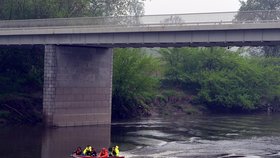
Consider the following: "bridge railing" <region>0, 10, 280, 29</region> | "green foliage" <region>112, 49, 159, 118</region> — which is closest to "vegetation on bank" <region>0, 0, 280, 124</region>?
"green foliage" <region>112, 49, 159, 118</region>

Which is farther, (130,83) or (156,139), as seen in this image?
(130,83)

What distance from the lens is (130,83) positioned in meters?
75.6

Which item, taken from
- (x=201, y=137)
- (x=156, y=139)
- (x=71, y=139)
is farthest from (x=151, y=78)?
(x=71, y=139)

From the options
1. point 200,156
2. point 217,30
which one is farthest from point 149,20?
point 200,156

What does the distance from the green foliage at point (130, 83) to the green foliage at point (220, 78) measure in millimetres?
15203

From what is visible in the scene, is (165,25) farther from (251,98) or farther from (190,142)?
(251,98)

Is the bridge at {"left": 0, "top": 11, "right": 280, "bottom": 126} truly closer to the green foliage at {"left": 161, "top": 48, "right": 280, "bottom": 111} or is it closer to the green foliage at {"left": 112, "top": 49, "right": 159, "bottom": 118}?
the green foliage at {"left": 112, "top": 49, "right": 159, "bottom": 118}

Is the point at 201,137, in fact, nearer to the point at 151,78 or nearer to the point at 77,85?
the point at 77,85

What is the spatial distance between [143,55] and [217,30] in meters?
29.3

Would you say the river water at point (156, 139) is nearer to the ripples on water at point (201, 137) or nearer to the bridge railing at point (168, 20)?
the ripples on water at point (201, 137)

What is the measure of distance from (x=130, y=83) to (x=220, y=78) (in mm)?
21693

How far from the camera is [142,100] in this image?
80625 mm

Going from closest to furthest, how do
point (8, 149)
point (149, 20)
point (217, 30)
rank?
point (8, 149) → point (217, 30) → point (149, 20)

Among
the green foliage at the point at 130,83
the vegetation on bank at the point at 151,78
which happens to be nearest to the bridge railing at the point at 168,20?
the vegetation on bank at the point at 151,78
